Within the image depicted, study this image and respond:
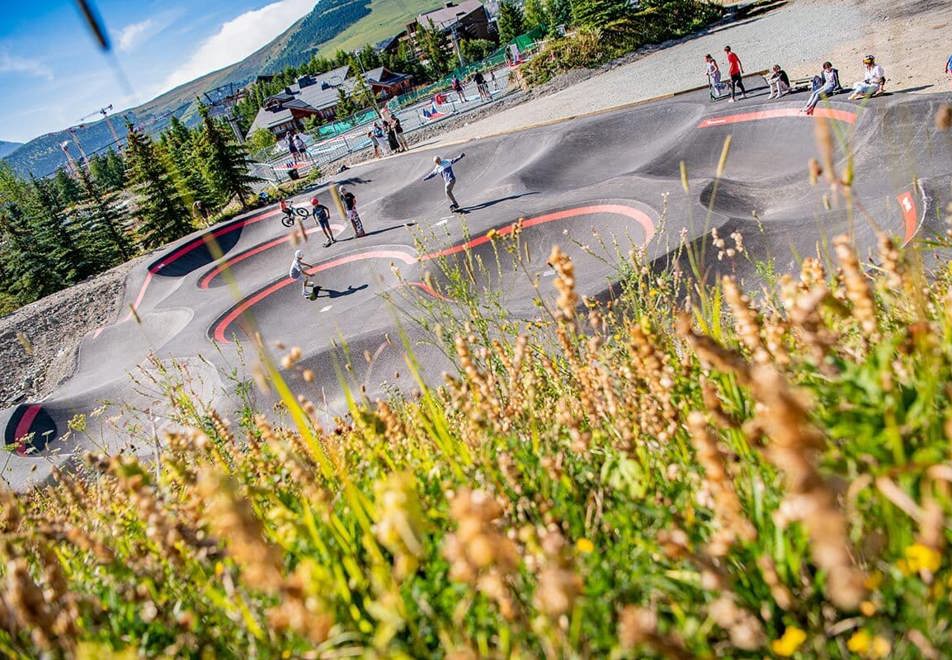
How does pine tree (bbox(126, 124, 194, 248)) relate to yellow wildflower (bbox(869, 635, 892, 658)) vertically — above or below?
above

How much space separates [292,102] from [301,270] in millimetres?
86591

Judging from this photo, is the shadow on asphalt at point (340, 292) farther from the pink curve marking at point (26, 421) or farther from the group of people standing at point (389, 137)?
the group of people standing at point (389, 137)

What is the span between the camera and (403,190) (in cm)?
2231

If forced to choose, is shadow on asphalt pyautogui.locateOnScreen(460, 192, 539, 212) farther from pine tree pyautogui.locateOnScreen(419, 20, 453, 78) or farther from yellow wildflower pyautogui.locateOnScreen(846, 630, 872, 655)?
pine tree pyautogui.locateOnScreen(419, 20, 453, 78)

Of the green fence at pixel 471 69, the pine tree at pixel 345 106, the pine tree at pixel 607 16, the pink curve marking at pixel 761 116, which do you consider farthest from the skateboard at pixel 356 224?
the pine tree at pixel 345 106

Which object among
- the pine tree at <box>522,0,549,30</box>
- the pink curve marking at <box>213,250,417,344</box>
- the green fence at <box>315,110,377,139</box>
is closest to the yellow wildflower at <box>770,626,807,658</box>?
the pink curve marking at <box>213,250,417,344</box>

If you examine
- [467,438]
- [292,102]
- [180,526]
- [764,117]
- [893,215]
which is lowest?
[893,215]

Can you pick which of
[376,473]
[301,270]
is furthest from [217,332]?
[376,473]

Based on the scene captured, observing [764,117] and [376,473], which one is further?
[764,117]

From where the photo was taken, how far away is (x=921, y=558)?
1104mm

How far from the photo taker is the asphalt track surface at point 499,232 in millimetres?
9914

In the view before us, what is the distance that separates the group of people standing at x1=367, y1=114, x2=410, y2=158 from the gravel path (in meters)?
2.65

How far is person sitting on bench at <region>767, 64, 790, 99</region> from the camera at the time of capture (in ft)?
52.5

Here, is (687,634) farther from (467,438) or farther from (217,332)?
(217,332)
